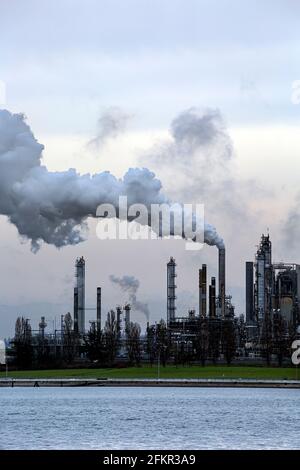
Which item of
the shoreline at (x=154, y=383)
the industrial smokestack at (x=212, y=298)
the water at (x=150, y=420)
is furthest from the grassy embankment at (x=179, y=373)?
the water at (x=150, y=420)

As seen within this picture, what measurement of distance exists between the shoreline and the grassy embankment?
4801mm

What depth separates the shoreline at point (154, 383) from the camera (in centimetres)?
14088

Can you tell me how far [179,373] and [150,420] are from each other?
69080 mm

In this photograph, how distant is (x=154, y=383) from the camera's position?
14600 cm

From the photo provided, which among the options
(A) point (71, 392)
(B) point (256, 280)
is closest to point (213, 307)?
(B) point (256, 280)

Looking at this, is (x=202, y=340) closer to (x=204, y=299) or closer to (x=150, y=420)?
(x=204, y=299)

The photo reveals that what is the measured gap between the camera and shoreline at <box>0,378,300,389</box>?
141 metres

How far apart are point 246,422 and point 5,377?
77.1 meters

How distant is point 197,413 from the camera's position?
9831 cm

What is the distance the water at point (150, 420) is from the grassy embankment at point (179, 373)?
1581cm

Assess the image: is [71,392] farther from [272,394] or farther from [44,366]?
[44,366]

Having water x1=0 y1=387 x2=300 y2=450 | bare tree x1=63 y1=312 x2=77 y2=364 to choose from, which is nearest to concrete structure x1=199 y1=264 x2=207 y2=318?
bare tree x1=63 y1=312 x2=77 y2=364

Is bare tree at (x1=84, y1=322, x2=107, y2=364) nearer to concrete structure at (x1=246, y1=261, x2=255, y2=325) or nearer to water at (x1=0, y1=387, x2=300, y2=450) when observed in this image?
concrete structure at (x1=246, y1=261, x2=255, y2=325)

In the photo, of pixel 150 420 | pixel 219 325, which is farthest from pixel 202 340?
pixel 150 420
